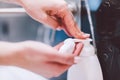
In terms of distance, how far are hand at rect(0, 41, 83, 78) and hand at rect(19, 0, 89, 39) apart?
0.08 meters

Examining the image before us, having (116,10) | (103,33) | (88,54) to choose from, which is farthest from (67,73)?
(116,10)

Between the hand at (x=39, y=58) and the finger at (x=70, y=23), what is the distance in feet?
0.16

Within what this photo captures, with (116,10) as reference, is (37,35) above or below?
below

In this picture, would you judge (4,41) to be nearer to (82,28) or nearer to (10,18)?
(10,18)

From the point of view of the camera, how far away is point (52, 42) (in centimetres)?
99

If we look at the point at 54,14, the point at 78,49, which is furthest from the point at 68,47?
the point at 54,14

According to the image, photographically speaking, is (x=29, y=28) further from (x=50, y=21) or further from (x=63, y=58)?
(x=63, y=58)

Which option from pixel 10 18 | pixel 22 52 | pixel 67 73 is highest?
pixel 10 18

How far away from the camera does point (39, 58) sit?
36.3 inches

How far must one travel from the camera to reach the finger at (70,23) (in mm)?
946

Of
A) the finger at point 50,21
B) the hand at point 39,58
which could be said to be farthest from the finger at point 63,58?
the finger at point 50,21

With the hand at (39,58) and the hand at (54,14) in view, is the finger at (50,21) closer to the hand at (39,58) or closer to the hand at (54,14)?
the hand at (54,14)

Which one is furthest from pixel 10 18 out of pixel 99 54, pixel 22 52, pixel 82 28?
pixel 99 54

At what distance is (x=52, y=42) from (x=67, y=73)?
16cm
